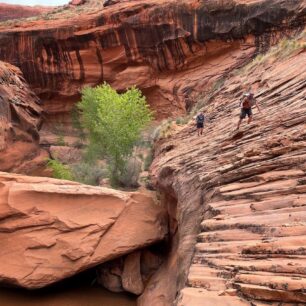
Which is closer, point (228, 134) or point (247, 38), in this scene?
point (228, 134)

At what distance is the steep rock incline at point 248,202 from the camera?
483 cm

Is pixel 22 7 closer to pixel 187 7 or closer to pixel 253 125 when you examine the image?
pixel 187 7

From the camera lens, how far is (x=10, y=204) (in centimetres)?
1212

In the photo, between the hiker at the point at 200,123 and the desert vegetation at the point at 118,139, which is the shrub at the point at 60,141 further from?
the hiker at the point at 200,123

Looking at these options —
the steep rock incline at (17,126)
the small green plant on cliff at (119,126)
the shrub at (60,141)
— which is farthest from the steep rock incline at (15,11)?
the small green plant on cliff at (119,126)

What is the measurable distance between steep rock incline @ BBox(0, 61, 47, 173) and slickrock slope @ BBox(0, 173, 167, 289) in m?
11.9

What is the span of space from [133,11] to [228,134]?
22224mm

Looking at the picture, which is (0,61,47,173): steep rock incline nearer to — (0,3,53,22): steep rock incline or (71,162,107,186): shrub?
(71,162,107,186): shrub

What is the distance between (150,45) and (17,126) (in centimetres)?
1252

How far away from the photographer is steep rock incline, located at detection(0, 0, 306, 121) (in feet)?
84.8

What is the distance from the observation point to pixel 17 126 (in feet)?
83.8

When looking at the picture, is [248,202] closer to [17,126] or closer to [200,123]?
[200,123]

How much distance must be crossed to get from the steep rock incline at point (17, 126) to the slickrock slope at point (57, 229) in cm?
1187

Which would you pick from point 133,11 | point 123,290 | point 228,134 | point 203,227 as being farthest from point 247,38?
point 203,227
